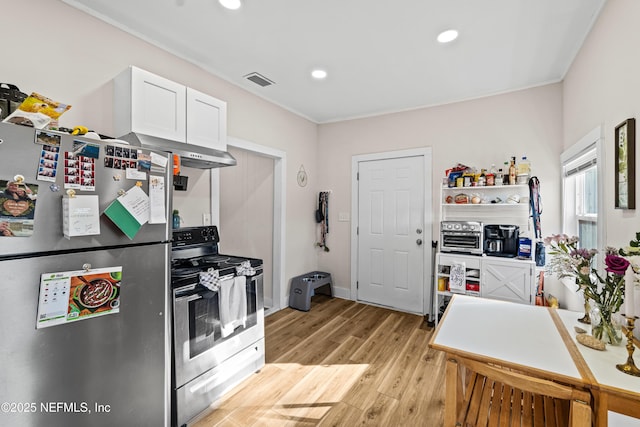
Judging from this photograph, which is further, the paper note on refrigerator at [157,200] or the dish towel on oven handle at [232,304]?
the dish towel on oven handle at [232,304]

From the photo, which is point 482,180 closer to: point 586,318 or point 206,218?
point 586,318

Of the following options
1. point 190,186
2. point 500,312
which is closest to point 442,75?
point 500,312

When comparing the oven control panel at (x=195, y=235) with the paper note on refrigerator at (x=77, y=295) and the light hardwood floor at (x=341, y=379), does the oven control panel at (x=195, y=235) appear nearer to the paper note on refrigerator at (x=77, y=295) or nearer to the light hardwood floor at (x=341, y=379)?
the paper note on refrigerator at (x=77, y=295)

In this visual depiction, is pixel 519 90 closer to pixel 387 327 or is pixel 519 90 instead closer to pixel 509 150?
pixel 509 150

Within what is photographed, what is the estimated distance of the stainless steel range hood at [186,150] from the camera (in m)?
1.93

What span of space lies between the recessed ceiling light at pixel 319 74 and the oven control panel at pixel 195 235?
6.04 ft

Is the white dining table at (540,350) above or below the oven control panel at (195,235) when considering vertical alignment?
below

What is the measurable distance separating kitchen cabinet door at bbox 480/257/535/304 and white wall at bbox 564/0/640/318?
110 centimetres

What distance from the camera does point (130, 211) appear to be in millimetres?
1469

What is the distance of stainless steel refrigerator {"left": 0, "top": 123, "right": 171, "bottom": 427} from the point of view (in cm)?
113

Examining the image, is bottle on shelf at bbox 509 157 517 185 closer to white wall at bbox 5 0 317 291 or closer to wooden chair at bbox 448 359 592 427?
wooden chair at bbox 448 359 592 427

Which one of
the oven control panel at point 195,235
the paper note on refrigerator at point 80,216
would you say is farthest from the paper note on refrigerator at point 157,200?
the oven control panel at point 195,235

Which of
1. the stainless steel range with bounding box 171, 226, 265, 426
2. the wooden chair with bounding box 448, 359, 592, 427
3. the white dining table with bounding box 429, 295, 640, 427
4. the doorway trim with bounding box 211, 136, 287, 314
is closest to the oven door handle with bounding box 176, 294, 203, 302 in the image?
the stainless steel range with bounding box 171, 226, 265, 426

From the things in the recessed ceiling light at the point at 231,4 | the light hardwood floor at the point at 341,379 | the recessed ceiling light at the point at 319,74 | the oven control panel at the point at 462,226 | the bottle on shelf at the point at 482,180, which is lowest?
the light hardwood floor at the point at 341,379
